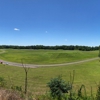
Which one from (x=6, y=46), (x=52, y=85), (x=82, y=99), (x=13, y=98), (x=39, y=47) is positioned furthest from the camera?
(x=6, y=46)

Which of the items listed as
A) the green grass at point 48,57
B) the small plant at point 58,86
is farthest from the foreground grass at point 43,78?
the green grass at point 48,57

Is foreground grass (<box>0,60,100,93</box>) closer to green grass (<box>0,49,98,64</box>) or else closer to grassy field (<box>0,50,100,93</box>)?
grassy field (<box>0,50,100,93</box>)

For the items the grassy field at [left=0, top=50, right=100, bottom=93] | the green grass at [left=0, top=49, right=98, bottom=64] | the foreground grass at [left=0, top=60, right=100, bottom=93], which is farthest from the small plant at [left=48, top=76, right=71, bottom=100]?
the green grass at [left=0, top=49, right=98, bottom=64]

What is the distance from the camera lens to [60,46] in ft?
386

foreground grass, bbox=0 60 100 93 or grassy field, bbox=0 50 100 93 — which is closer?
foreground grass, bbox=0 60 100 93

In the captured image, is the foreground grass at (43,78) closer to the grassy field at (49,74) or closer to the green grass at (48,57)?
the grassy field at (49,74)

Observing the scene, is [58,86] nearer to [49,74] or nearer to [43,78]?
[43,78]

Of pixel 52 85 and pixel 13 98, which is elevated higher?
pixel 13 98

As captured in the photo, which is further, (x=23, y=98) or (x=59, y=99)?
(x=59, y=99)

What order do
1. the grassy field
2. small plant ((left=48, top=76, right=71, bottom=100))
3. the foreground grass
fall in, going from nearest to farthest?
small plant ((left=48, top=76, right=71, bottom=100))
the foreground grass
the grassy field

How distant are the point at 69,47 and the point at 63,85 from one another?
103651mm

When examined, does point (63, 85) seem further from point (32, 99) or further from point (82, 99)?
point (32, 99)

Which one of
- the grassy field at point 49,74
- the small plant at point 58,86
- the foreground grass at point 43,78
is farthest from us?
the grassy field at point 49,74

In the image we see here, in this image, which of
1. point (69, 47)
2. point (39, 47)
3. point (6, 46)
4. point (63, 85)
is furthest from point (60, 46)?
point (63, 85)
